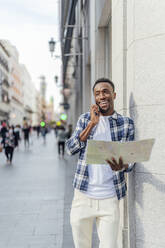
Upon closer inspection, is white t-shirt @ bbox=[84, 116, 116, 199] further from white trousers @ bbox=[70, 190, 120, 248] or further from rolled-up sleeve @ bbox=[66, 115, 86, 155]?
rolled-up sleeve @ bbox=[66, 115, 86, 155]

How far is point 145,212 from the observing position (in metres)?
3.46

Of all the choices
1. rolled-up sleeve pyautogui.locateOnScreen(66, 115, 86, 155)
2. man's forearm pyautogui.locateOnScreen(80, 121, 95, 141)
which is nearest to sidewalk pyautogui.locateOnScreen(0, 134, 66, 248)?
rolled-up sleeve pyautogui.locateOnScreen(66, 115, 86, 155)

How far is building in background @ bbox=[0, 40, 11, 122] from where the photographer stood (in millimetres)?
67444

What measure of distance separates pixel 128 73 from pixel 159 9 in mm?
794

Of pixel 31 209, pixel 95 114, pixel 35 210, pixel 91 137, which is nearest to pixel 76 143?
pixel 91 137

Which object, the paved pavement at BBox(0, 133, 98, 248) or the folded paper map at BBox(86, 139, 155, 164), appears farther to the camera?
the paved pavement at BBox(0, 133, 98, 248)

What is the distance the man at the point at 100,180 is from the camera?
2.95 metres

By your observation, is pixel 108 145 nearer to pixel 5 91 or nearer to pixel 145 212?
pixel 145 212

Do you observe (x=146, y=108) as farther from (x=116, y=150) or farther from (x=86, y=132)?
(x=116, y=150)

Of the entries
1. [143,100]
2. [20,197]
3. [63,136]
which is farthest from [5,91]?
[143,100]

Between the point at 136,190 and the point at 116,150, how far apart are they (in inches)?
42.8

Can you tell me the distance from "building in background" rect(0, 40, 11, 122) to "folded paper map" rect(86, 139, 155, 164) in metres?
64.6

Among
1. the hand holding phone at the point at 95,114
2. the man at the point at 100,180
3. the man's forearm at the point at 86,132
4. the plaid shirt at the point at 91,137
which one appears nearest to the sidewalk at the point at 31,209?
the man at the point at 100,180

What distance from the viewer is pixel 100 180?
294 cm
